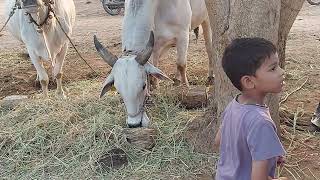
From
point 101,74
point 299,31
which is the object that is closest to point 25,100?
point 101,74

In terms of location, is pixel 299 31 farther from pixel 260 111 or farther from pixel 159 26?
pixel 260 111

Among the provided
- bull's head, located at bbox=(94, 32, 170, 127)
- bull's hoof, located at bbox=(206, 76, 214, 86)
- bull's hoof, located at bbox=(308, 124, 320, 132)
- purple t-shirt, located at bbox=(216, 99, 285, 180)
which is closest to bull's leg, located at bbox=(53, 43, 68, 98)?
bull's hoof, located at bbox=(206, 76, 214, 86)

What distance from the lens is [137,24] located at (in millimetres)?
5453

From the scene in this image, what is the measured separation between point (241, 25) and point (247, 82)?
1717mm

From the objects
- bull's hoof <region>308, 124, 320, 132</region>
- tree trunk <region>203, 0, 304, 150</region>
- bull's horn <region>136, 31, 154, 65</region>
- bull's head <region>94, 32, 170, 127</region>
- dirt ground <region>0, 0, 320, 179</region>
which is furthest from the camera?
bull's hoof <region>308, 124, 320, 132</region>

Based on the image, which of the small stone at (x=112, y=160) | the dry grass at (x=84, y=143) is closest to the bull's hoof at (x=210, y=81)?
the dry grass at (x=84, y=143)

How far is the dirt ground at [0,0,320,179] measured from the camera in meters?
4.71

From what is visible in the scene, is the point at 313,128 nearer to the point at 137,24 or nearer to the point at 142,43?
the point at 142,43

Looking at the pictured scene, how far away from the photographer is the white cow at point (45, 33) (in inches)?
249

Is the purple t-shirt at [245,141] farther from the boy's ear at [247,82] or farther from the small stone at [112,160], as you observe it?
the small stone at [112,160]

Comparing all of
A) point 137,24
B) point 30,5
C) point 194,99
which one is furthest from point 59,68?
point 194,99

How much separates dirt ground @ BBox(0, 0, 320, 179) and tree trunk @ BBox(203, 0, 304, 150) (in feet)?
1.51

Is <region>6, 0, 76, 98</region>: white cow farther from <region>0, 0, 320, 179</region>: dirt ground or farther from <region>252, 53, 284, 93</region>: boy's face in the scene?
<region>252, 53, 284, 93</region>: boy's face

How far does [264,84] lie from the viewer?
2.41 m
